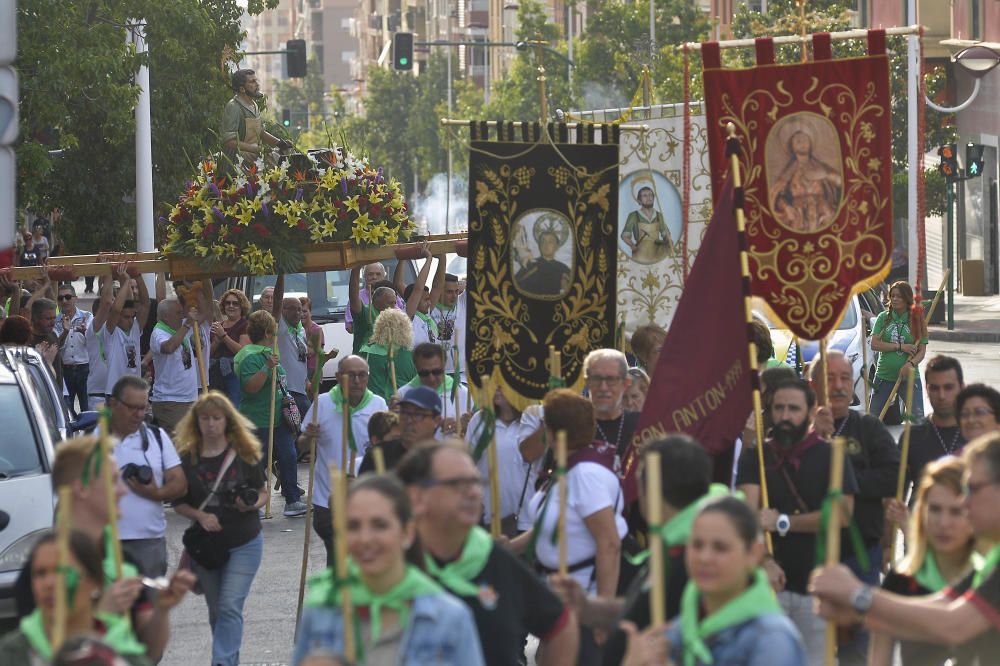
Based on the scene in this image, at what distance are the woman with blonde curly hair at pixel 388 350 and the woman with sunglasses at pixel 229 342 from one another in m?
1.78

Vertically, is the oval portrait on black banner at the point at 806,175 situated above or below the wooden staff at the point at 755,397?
above

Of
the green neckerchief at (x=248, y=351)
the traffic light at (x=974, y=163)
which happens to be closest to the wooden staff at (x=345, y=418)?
the green neckerchief at (x=248, y=351)

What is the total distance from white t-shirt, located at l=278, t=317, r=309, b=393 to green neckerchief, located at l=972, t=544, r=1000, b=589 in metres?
10.1

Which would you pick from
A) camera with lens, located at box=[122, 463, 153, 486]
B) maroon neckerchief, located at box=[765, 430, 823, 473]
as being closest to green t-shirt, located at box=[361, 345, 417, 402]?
camera with lens, located at box=[122, 463, 153, 486]

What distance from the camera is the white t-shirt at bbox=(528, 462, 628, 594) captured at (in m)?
7.16

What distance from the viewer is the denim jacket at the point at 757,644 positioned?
4.75 m

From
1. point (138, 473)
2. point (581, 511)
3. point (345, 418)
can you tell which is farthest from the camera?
point (345, 418)

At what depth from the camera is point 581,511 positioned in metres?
7.18

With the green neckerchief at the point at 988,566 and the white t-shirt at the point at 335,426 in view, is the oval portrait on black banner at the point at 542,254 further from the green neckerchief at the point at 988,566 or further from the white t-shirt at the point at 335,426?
the green neckerchief at the point at 988,566

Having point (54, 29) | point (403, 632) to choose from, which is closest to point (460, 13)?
point (54, 29)

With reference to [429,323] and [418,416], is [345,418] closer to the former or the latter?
[418,416]

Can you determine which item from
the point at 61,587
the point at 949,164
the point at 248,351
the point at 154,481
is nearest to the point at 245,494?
the point at 154,481

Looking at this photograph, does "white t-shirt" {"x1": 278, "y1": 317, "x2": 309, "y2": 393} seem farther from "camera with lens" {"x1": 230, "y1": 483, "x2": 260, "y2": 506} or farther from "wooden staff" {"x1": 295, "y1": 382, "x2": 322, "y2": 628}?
"camera with lens" {"x1": 230, "y1": 483, "x2": 260, "y2": 506}

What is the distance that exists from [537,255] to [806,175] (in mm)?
1503
